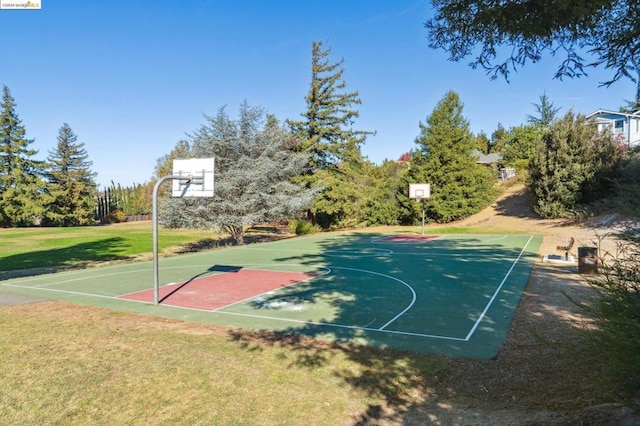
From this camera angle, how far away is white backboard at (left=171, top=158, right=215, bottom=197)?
928cm

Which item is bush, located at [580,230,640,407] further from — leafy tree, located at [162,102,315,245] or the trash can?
leafy tree, located at [162,102,315,245]

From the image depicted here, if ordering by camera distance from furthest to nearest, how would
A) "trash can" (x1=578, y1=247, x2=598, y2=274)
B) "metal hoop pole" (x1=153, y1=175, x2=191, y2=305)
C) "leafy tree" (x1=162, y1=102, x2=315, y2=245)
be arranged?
"leafy tree" (x1=162, y1=102, x2=315, y2=245) < "trash can" (x1=578, y1=247, x2=598, y2=274) < "metal hoop pole" (x1=153, y1=175, x2=191, y2=305)

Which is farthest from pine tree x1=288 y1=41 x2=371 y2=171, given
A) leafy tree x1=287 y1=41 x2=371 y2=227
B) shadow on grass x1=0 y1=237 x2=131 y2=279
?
shadow on grass x1=0 y1=237 x2=131 y2=279

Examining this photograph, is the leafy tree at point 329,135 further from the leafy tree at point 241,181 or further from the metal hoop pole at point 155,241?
the metal hoop pole at point 155,241

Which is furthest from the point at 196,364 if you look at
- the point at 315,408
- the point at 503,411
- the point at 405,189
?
the point at 405,189

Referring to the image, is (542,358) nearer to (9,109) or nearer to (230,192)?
(230,192)

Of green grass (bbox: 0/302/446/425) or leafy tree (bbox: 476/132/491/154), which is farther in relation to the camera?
leafy tree (bbox: 476/132/491/154)

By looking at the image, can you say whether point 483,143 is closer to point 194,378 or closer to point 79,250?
point 79,250

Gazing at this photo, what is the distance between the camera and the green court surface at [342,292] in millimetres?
6443

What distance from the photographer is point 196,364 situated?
5.03m

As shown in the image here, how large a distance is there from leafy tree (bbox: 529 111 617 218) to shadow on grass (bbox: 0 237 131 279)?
2433cm

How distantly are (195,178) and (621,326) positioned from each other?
830cm

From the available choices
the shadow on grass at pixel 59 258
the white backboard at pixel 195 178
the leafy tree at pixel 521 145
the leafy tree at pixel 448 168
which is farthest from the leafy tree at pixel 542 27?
the leafy tree at pixel 521 145

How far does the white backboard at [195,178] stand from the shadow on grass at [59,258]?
8.46 m
